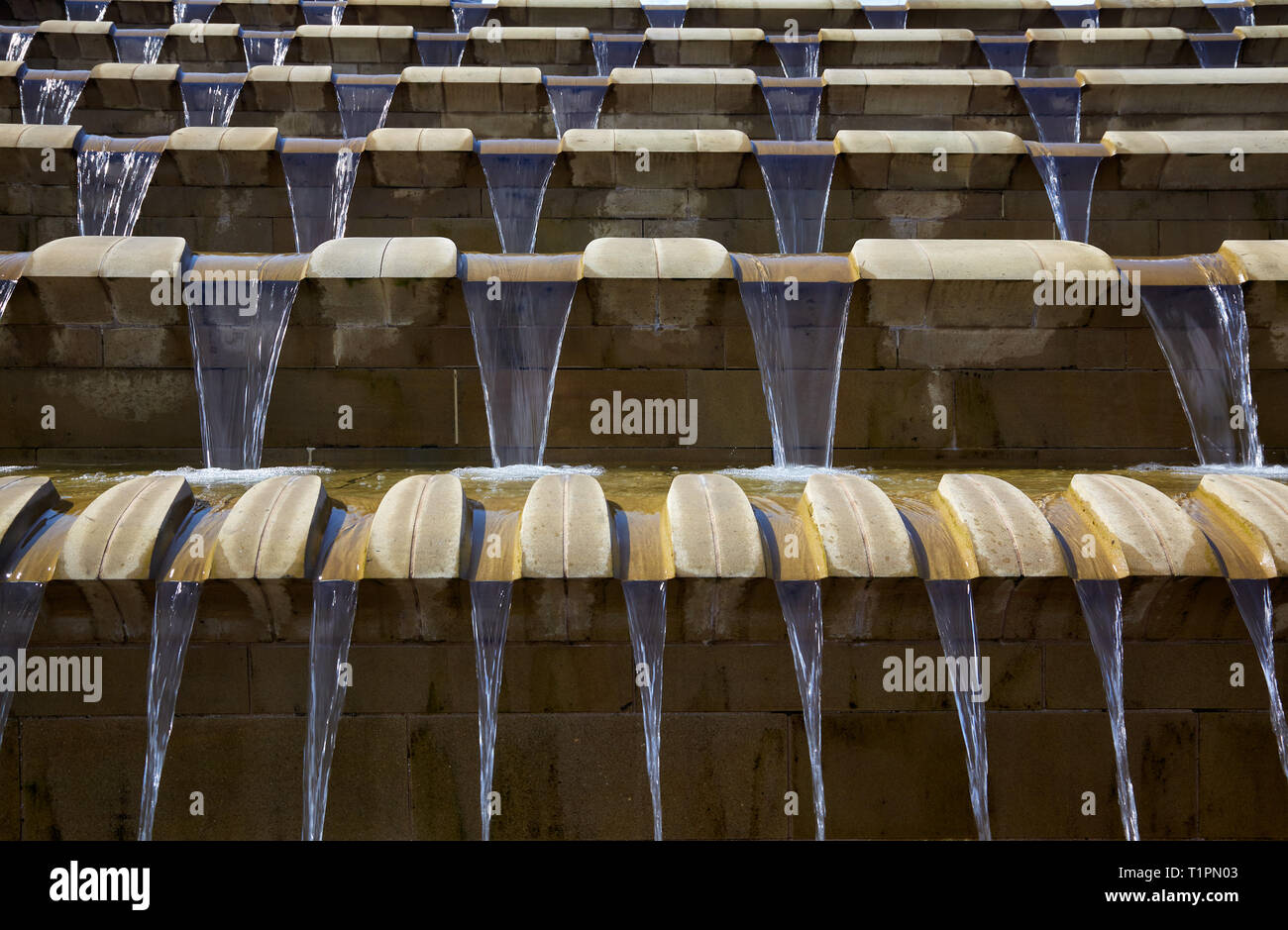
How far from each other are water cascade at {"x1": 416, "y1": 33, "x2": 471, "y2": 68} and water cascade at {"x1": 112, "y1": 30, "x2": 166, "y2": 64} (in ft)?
10.5

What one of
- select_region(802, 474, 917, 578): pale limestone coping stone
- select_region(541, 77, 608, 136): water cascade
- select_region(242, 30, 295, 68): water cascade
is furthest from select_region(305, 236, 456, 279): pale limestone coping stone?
select_region(242, 30, 295, 68): water cascade

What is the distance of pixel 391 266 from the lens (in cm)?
628

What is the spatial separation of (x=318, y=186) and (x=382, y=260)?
2.41 metres

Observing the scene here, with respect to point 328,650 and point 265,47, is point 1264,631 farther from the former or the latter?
point 265,47

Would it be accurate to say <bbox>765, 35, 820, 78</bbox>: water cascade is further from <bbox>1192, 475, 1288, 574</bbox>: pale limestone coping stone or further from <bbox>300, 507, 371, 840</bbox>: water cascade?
<bbox>300, 507, 371, 840</bbox>: water cascade

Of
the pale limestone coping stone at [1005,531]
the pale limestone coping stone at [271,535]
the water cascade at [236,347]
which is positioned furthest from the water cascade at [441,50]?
the pale limestone coping stone at [1005,531]

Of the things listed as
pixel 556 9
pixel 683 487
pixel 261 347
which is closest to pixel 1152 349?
pixel 683 487

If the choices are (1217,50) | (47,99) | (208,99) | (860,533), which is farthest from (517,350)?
(1217,50)

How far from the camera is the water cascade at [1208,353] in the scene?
6484 millimetres

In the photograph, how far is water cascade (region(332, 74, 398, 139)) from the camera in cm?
1007

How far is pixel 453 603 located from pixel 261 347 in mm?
2940

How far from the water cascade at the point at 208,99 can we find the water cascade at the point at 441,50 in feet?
8.36

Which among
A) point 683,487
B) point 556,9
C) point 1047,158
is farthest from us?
point 556,9

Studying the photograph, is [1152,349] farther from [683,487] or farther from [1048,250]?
[683,487]
